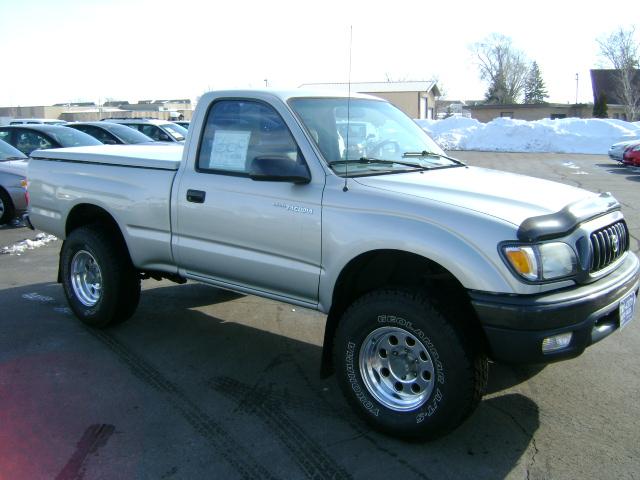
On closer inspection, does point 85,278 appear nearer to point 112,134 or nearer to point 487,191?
point 487,191

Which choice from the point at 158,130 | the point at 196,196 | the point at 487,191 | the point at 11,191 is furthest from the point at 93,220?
the point at 158,130

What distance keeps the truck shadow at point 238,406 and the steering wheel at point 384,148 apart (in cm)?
167

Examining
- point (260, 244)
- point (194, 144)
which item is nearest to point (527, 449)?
point (260, 244)

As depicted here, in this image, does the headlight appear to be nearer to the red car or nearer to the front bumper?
the front bumper

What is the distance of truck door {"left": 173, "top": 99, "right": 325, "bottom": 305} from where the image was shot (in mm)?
3916

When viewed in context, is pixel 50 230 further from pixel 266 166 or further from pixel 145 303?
pixel 266 166

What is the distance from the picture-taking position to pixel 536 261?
3.11 metres

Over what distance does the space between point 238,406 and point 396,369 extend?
111 centimetres

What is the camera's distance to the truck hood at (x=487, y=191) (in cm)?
335

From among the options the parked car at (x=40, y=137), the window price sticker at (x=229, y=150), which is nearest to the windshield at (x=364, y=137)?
the window price sticker at (x=229, y=150)

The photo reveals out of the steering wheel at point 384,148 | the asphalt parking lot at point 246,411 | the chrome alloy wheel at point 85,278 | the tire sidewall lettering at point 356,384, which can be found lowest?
the asphalt parking lot at point 246,411

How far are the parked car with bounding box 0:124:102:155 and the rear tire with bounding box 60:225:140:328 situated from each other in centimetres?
712

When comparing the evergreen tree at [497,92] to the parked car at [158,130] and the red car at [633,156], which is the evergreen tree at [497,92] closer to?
the red car at [633,156]

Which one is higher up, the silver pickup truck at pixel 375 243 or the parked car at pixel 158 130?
the parked car at pixel 158 130
